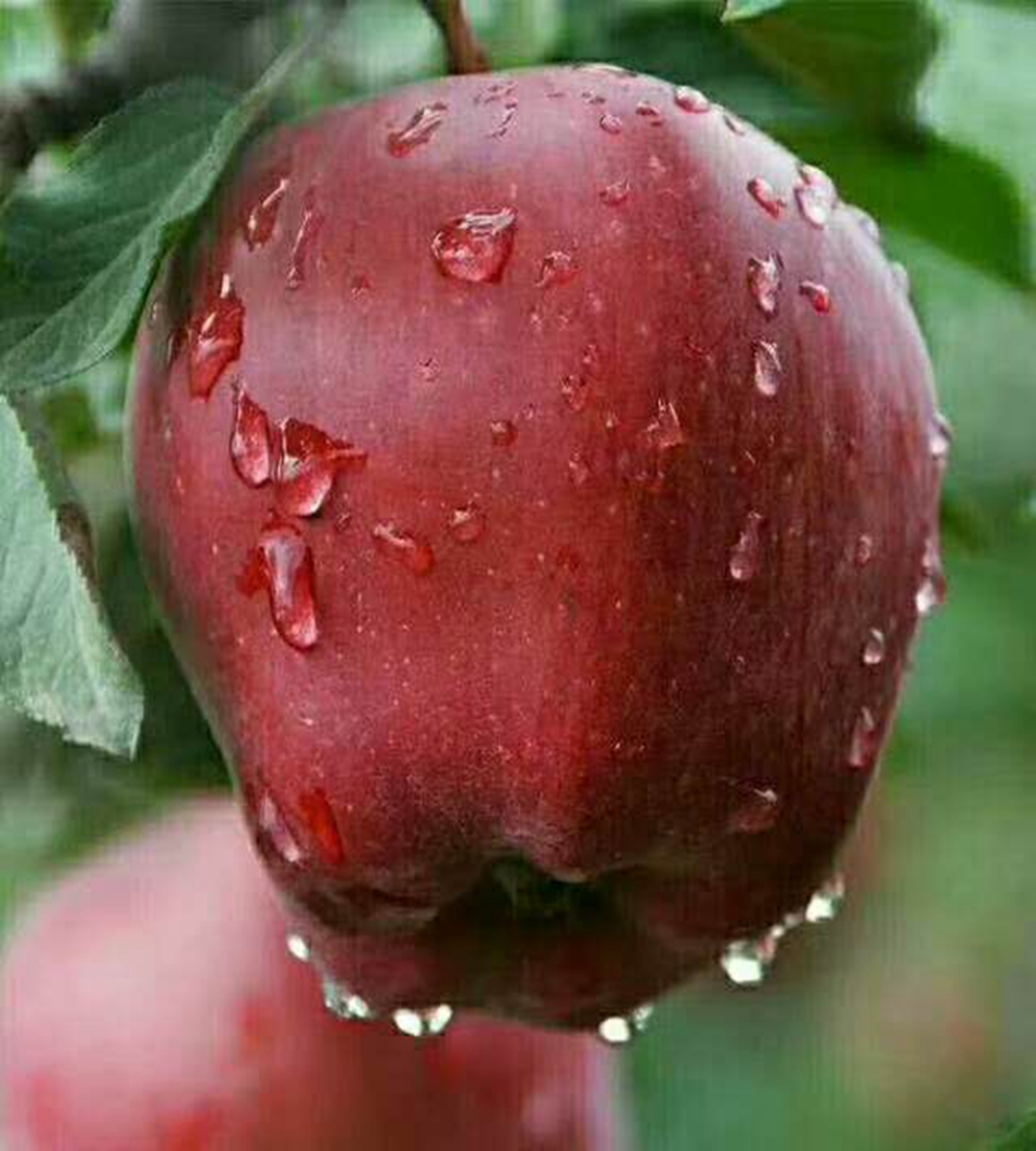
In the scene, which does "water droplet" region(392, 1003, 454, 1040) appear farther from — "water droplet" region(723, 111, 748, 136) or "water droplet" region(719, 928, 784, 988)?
"water droplet" region(723, 111, 748, 136)

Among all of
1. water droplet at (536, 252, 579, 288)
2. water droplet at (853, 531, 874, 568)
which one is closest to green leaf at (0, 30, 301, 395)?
water droplet at (536, 252, 579, 288)

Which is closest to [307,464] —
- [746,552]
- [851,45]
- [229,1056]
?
[746,552]

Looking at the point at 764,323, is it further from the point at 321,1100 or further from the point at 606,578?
the point at 321,1100

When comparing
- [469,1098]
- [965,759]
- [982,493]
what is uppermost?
[982,493]

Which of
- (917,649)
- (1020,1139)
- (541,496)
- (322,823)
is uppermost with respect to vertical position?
(541,496)

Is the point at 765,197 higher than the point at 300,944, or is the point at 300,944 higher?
the point at 765,197

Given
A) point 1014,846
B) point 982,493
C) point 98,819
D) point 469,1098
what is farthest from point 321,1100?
point 1014,846

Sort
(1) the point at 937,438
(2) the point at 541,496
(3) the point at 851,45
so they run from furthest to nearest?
(3) the point at 851,45 < (1) the point at 937,438 < (2) the point at 541,496

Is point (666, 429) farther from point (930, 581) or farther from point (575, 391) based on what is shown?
point (930, 581)
